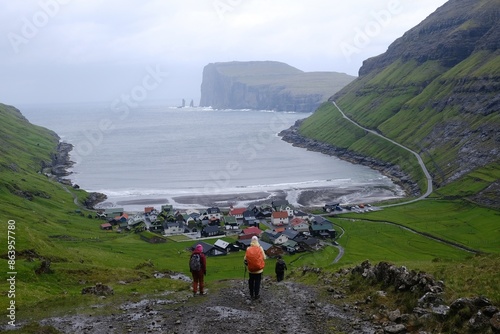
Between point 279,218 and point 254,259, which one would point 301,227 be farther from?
point 254,259

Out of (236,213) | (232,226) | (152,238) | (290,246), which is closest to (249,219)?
(236,213)

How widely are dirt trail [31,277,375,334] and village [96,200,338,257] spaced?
55459 mm

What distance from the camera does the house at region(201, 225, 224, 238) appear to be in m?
92.5

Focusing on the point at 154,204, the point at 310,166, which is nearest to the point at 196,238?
the point at 154,204

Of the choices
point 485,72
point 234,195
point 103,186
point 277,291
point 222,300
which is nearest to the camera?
point 222,300

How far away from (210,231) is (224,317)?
75408 mm

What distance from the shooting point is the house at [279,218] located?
102 meters

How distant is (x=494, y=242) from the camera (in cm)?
8325

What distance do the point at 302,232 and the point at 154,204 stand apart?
50.6m

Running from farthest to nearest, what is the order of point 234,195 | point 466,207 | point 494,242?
point 234,195 → point 466,207 → point 494,242

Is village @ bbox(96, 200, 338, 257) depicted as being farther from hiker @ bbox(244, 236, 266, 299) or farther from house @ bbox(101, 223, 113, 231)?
hiker @ bbox(244, 236, 266, 299)

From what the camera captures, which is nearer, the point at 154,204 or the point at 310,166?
the point at 154,204

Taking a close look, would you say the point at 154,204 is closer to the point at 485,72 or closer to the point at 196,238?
the point at 196,238

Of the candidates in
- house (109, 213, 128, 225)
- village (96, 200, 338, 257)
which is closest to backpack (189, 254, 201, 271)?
village (96, 200, 338, 257)
